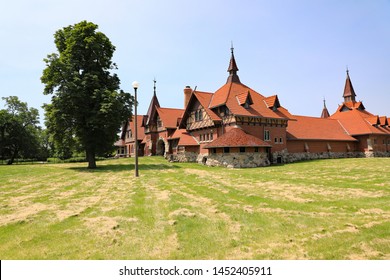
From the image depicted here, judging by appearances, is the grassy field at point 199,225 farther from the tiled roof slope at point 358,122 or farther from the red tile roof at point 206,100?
the tiled roof slope at point 358,122

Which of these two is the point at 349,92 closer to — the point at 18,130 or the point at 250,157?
the point at 250,157

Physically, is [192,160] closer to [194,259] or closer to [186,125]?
[186,125]

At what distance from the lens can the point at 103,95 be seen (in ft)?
85.6

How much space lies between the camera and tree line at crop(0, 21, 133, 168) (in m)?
25.7

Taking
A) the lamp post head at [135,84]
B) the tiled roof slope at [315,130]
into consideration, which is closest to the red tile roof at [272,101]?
the tiled roof slope at [315,130]

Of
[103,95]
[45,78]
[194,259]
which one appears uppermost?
[45,78]

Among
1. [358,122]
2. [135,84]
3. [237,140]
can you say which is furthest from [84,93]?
[358,122]

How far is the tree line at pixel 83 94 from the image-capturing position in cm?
2566

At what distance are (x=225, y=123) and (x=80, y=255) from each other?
28.0 metres

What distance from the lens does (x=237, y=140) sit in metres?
28.8

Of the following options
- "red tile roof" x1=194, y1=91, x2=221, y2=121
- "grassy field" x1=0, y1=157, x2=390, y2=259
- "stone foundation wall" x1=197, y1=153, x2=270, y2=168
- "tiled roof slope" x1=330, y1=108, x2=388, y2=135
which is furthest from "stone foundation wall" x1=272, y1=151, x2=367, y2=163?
Result: "grassy field" x1=0, y1=157, x2=390, y2=259

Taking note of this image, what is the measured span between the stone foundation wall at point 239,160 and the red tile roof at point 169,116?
1869 cm

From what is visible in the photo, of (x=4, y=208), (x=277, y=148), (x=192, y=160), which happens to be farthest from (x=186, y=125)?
(x=4, y=208)

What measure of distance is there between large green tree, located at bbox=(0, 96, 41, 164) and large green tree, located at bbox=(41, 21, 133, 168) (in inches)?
1264
